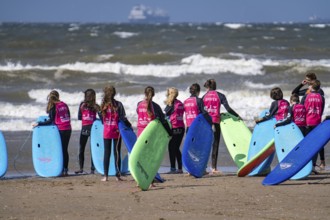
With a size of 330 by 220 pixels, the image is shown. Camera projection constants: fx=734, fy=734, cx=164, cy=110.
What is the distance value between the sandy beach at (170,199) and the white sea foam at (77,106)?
20.3 feet

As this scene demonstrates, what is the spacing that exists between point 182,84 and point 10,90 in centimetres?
584

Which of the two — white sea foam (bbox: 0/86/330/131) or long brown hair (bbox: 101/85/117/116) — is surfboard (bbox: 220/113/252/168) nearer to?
long brown hair (bbox: 101/85/117/116)

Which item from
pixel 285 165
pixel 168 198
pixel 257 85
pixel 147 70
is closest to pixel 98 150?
pixel 168 198

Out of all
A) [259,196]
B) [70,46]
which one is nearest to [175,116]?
[259,196]

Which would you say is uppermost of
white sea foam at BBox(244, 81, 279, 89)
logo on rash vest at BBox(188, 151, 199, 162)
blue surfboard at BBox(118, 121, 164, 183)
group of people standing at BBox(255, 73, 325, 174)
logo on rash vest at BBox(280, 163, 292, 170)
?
white sea foam at BBox(244, 81, 279, 89)

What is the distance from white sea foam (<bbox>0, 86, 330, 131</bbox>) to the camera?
16047 millimetres

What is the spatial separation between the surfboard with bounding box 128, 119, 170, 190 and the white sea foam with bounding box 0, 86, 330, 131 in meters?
6.48

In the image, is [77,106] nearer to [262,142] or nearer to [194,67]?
[262,142]

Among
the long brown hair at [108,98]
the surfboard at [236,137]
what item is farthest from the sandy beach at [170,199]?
the long brown hair at [108,98]

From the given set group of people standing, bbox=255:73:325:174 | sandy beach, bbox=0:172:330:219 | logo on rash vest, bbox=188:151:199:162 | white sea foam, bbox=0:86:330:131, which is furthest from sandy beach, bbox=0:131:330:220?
white sea foam, bbox=0:86:330:131

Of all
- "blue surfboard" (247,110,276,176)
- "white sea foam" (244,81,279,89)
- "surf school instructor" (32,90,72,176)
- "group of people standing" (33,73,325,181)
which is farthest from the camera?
"white sea foam" (244,81,279,89)

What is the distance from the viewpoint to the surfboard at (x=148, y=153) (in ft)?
28.4

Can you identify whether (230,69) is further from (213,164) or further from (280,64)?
(213,164)

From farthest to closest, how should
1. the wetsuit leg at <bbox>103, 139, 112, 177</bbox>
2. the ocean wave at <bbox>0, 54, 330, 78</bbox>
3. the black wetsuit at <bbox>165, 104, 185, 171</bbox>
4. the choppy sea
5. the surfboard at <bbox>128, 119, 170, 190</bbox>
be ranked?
the ocean wave at <bbox>0, 54, 330, 78</bbox>, the choppy sea, the black wetsuit at <bbox>165, 104, 185, 171</bbox>, the wetsuit leg at <bbox>103, 139, 112, 177</bbox>, the surfboard at <bbox>128, 119, 170, 190</bbox>
